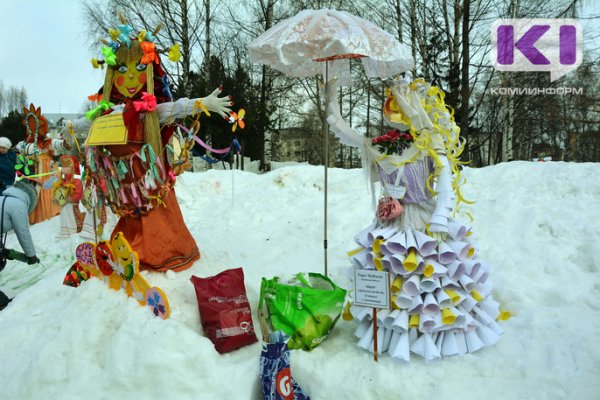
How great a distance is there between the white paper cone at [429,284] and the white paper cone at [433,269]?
33 mm

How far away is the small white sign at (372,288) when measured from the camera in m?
3.24

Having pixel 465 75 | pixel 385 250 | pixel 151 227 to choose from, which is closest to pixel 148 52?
pixel 151 227

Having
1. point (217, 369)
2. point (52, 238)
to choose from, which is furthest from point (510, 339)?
point (52, 238)

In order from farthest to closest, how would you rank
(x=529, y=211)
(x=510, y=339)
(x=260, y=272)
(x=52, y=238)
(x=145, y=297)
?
1. (x=52, y=238)
2. (x=529, y=211)
3. (x=260, y=272)
4. (x=145, y=297)
5. (x=510, y=339)

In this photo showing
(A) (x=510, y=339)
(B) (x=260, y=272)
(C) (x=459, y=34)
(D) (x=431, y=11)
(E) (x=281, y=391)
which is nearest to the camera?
(E) (x=281, y=391)

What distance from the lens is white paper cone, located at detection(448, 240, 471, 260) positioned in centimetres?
341

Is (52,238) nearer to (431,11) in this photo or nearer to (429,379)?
(429,379)

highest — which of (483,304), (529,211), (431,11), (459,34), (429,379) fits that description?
(431,11)

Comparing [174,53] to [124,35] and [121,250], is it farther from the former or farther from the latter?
[121,250]

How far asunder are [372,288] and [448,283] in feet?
1.93

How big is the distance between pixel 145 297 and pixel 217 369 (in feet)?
3.29

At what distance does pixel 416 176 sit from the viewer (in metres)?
3.61

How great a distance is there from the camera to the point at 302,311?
3.63 metres

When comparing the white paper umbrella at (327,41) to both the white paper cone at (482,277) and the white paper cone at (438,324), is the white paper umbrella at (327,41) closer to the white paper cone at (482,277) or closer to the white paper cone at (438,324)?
the white paper cone at (482,277)
